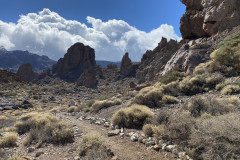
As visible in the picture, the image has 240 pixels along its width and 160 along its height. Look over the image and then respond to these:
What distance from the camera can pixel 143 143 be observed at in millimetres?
5055

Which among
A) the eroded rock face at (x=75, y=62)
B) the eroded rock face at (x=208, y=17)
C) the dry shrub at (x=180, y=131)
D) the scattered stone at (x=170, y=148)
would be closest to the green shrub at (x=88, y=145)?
the scattered stone at (x=170, y=148)

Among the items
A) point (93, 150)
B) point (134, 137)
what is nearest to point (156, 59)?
point (134, 137)

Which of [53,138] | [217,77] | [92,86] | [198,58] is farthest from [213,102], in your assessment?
[92,86]

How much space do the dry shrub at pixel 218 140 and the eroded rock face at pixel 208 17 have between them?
20.9 meters

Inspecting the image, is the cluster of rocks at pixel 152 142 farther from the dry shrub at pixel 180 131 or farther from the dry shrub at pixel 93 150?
the dry shrub at pixel 93 150

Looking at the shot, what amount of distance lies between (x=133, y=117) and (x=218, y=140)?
13.5ft

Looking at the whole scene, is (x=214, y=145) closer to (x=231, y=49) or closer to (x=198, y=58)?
(x=231, y=49)

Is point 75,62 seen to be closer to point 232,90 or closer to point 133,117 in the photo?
point 133,117

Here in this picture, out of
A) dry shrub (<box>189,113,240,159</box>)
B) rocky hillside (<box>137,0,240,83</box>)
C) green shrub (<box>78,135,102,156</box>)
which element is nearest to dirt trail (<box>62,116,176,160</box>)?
green shrub (<box>78,135,102,156</box>)

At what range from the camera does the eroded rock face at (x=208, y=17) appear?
19.0 meters

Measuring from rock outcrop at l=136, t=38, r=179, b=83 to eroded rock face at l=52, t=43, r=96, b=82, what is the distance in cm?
4408

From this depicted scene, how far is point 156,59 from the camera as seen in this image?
4428cm

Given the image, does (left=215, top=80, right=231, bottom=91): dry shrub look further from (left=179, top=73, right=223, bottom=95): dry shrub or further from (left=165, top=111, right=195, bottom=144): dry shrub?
(left=165, top=111, right=195, bottom=144): dry shrub

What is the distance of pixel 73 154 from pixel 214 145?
4.09 m
